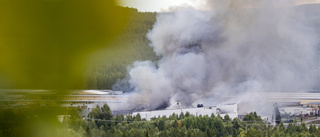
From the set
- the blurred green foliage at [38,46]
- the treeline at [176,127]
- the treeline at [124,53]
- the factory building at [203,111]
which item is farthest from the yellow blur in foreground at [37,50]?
the treeline at [124,53]

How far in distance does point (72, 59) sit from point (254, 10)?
16.1 meters

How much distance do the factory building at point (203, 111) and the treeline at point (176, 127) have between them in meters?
1.25

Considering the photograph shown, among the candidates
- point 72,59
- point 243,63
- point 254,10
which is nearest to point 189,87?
point 243,63

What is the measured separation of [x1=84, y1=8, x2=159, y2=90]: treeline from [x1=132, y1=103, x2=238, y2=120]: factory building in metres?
3.46

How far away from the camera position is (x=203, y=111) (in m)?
17.8

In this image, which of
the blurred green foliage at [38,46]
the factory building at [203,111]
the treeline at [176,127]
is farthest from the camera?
the factory building at [203,111]

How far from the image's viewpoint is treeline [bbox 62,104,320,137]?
40.6 feet

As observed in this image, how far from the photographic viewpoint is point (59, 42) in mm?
5059

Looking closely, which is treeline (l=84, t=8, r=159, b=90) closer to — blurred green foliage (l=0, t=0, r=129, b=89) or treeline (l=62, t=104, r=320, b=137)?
treeline (l=62, t=104, r=320, b=137)

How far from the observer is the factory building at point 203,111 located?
17.5m

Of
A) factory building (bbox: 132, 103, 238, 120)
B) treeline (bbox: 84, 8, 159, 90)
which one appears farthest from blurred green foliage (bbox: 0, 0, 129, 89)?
treeline (bbox: 84, 8, 159, 90)

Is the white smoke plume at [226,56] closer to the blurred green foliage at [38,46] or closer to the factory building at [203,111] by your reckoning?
the factory building at [203,111]

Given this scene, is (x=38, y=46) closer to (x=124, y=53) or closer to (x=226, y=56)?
(x=226, y=56)

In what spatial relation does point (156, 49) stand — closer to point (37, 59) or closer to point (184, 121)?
point (184, 121)
